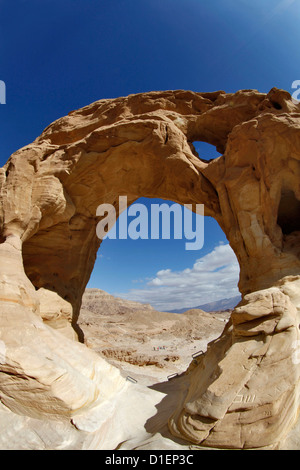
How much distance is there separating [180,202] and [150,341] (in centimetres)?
1939

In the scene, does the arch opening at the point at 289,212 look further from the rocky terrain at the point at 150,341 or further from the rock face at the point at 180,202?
the rocky terrain at the point at 150,341

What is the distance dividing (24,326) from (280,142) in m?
9.19

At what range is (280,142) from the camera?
25.5ft

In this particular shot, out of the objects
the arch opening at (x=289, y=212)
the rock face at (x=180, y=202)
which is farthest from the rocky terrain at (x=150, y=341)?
the arch opening at (x=289, y=212)

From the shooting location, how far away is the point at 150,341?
2528 centimetres

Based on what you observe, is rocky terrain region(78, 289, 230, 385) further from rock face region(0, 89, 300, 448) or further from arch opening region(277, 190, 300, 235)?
arch opening region(277, 190, 300, 235)

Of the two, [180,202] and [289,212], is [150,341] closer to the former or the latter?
[180,202]

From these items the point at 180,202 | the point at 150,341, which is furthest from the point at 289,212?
the point at 150,341

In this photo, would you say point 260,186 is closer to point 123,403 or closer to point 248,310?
point 248,310

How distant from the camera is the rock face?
371 centimetres

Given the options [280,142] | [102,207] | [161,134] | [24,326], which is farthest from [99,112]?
[24,326]

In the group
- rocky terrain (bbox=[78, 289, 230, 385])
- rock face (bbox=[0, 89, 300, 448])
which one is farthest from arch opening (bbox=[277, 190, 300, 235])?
rocky terrain (bbox=[78, 289, 230, 385])

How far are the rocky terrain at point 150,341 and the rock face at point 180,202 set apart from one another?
494 cm

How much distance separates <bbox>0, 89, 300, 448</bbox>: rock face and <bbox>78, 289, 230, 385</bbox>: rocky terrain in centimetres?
494
